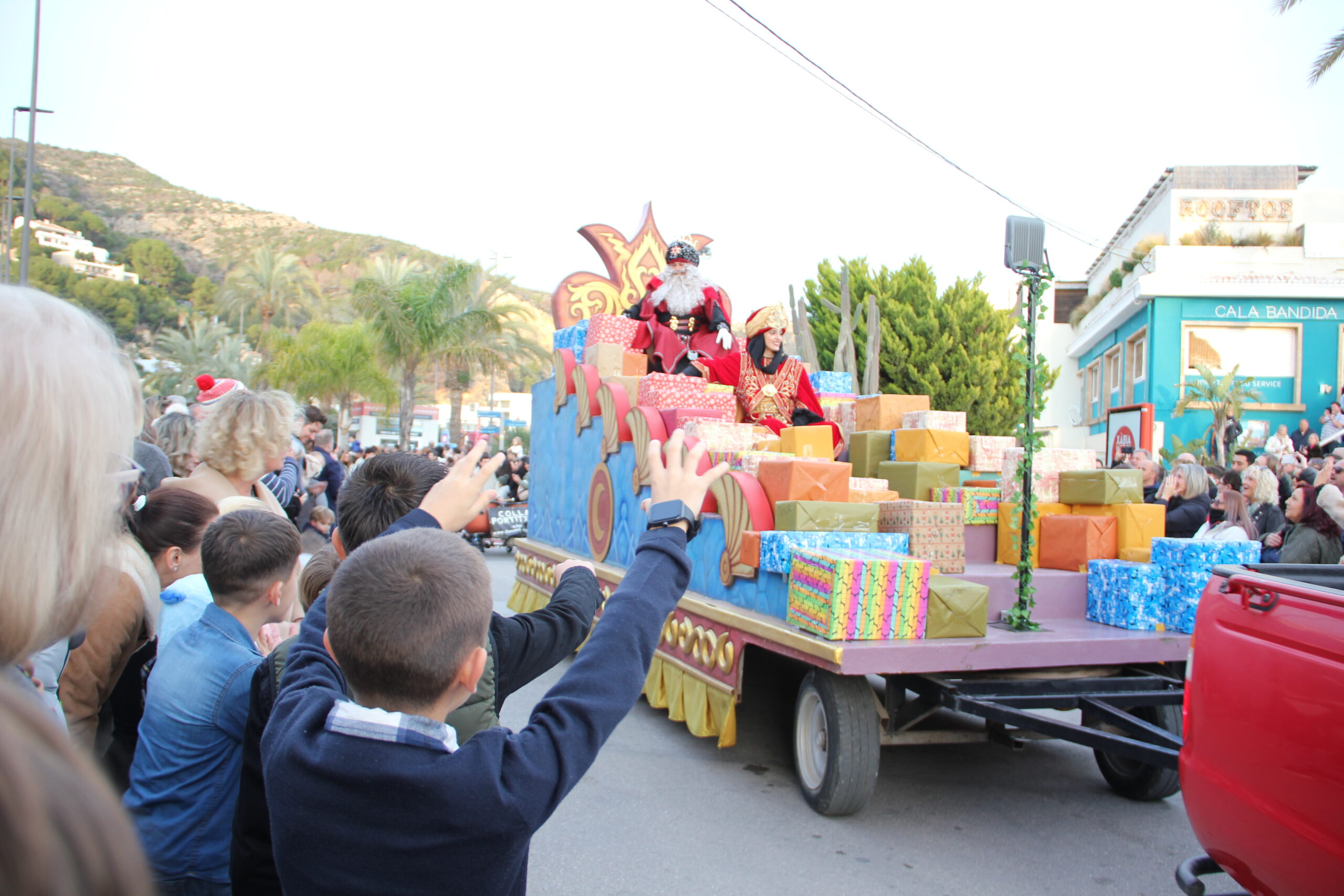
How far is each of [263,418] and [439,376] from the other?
1990 inches

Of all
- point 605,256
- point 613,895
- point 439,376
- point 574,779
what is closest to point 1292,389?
point 605,256

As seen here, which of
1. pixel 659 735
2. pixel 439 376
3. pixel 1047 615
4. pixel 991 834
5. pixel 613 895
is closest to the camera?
pixel 613 895

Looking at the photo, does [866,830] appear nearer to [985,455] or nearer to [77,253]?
[985,455]

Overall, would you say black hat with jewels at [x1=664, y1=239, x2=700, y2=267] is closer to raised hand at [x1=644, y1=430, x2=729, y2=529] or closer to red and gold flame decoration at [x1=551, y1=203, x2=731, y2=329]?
red and gold flame decoration at [x1=551, y1=203, x2=731, y2=329]

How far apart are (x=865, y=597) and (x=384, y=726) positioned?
9.67 feet

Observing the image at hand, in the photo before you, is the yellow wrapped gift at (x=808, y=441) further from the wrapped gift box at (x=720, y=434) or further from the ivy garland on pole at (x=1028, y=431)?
the ivy garland on pole at (x=1028, y=431)

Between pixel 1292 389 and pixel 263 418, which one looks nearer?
pixel 263 418

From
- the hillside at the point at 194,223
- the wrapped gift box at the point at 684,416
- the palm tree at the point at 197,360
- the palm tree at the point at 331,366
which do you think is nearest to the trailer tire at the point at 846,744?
the wrapped gift box at the point at 684,416

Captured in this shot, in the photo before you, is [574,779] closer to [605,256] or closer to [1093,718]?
[1093,718]

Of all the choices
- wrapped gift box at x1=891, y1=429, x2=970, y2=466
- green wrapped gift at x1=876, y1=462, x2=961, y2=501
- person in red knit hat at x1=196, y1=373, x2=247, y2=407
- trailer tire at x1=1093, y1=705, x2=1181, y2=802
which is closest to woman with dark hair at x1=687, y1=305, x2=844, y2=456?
wrapped gift box at x1=891, y1=429, x2=970, y2=466

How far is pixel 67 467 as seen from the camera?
0.94 metres

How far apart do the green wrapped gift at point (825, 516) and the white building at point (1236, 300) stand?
19751 millimetres

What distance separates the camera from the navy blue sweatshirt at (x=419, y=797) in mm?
1250

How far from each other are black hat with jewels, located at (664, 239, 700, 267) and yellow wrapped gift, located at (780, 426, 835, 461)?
2714 mm
